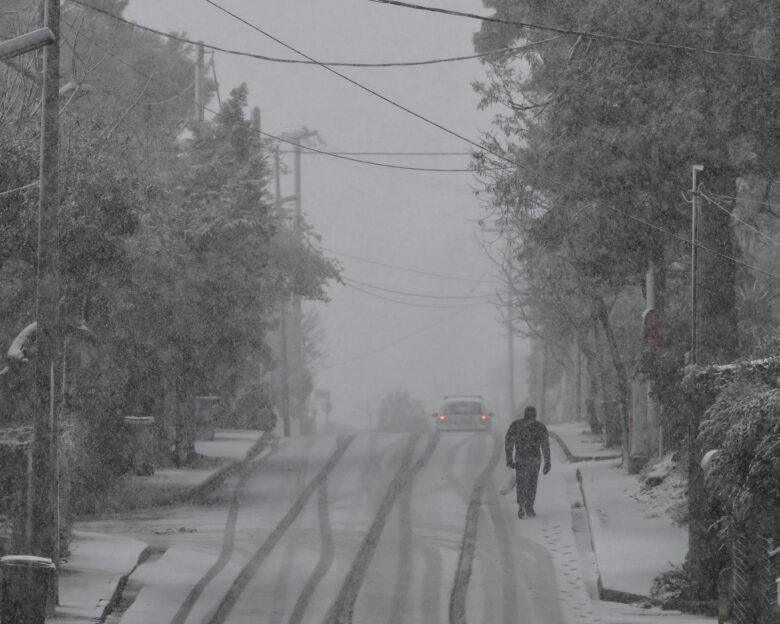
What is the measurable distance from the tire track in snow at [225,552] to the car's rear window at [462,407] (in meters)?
11.8

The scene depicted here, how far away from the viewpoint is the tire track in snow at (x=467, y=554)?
1582cm

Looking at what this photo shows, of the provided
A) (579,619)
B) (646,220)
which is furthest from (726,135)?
(579,619)

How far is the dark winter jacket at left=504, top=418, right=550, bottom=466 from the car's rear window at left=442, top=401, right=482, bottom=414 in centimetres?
1959

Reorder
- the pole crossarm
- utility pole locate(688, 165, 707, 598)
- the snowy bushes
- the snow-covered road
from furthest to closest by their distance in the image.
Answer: utility pole locate(688, 165, 707, 598) < the snow-covered road < the snowy bushes < the pole crossarm

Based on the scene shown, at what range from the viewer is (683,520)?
2177 cm

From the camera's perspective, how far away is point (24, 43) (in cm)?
1218

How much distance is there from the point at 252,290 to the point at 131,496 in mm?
6086

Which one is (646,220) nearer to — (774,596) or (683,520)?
(683,520)

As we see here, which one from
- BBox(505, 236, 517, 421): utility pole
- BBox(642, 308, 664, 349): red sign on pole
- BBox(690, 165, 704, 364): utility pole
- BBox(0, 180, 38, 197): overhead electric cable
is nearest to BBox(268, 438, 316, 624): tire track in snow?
BBox(690, 165, 704, 364): utility pole

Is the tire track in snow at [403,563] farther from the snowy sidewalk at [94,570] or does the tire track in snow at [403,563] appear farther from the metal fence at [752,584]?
the metal fence at [752,584]

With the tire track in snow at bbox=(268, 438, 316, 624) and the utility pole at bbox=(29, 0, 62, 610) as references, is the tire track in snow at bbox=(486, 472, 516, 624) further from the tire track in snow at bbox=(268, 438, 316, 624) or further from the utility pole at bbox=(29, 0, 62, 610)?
the utility pole at bbox=(29, 0, 62, 610)

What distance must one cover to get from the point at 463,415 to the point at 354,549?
73.2ft

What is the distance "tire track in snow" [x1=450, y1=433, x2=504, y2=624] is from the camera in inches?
623

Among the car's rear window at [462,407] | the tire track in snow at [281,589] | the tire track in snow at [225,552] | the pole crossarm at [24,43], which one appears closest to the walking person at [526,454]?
the tire track in snow at [281,589]
